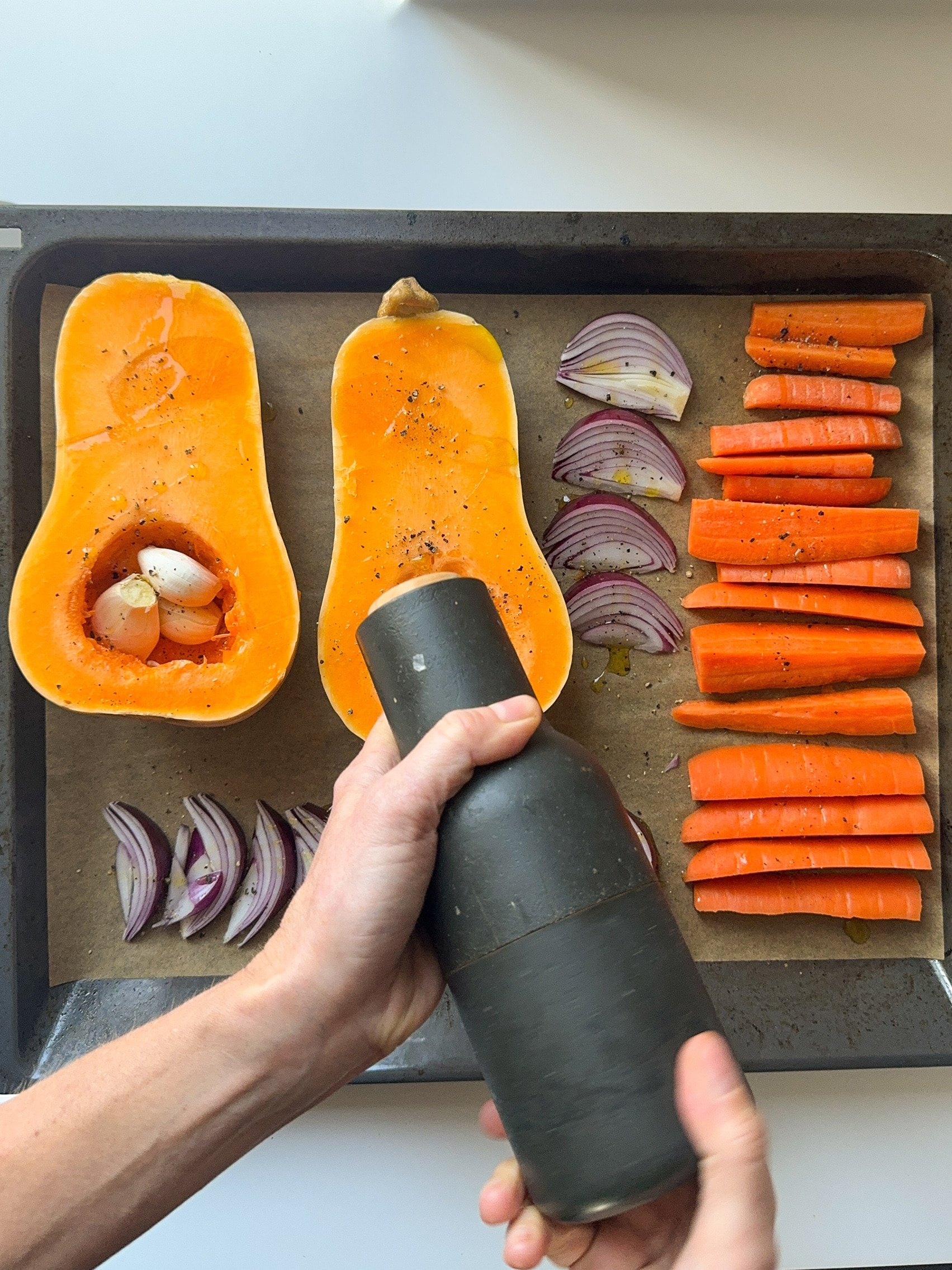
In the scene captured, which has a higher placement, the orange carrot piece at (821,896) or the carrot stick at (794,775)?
the carrot stick at (794,775)

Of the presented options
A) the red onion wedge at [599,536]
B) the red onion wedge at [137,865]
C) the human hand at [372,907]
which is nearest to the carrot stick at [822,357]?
the red onion wedge at [599,536]

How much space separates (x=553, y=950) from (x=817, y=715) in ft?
2.94

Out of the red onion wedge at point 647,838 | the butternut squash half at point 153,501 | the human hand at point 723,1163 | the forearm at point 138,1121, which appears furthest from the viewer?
the red onion wedge at point 647,838

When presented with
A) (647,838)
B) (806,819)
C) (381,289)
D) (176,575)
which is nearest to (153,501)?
(176,575)

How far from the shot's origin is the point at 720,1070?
30.2 inches

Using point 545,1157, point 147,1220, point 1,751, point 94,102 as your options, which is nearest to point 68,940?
point 1,751

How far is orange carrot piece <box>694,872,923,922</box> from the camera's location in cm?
146

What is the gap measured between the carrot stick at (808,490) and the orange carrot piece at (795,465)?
0.01m

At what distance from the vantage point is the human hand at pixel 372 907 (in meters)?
0.84

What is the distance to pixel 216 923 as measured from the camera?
1.47 m

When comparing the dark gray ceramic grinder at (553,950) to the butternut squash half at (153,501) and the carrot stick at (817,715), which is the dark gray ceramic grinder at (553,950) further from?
the carrot stick at (817,715)

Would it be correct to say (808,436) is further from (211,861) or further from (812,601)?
(211,861)

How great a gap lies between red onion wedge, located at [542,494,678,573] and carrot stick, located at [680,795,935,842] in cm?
48

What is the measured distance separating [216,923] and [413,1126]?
19.4 inches
